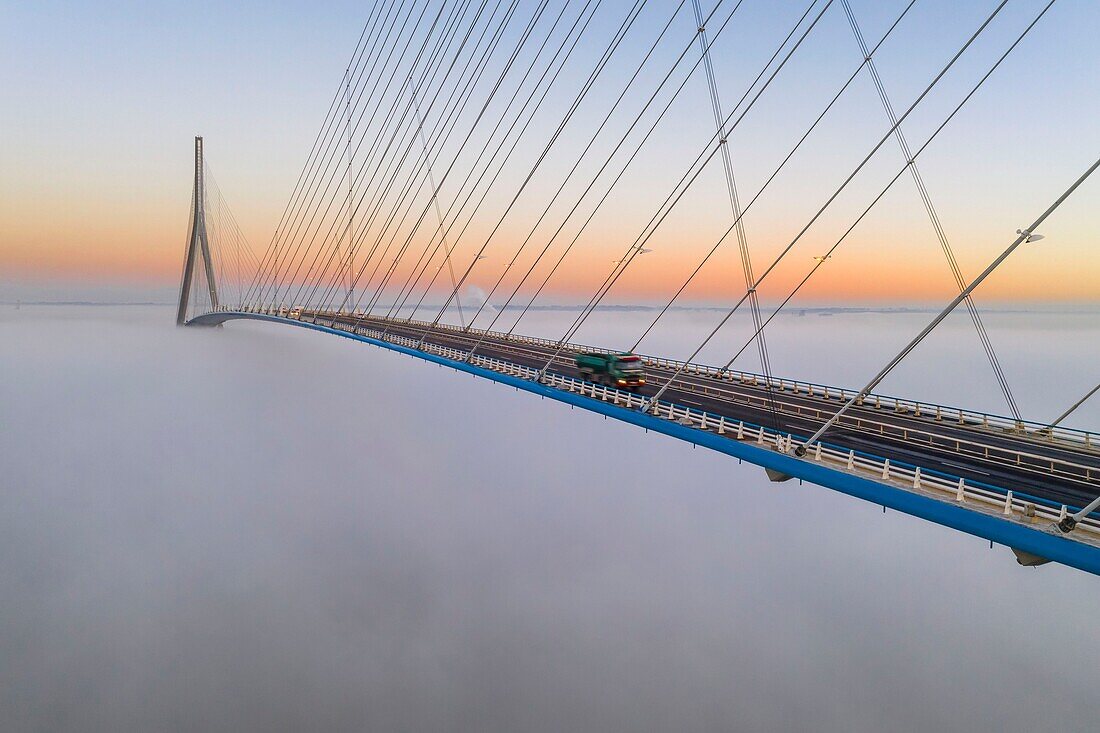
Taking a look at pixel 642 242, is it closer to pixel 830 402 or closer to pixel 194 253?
pixel 830 402

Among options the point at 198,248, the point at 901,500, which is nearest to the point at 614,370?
the point at 901,500

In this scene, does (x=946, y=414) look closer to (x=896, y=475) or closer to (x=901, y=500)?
(x=896, y=475)

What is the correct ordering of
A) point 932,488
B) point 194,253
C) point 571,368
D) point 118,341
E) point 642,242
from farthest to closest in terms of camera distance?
point 118,341, point 194,253, point 571,368, point 642,242, point 932,488

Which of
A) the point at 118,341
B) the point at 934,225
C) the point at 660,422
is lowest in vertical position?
the point at 118,341

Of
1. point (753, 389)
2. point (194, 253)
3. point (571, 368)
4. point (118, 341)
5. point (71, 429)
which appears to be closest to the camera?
point (753, 389)

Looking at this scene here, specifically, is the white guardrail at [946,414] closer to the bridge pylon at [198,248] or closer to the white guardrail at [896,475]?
the white guardrail at [896,475]


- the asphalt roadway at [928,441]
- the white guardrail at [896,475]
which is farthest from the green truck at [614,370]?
the white guardrail at [896,475]

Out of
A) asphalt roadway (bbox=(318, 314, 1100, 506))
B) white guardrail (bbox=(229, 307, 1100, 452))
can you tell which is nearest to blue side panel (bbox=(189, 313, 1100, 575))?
asphalt roadway (bbox=(318, 314, 1100, 506))

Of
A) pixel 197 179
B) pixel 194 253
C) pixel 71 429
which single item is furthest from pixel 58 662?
pixel 197 179
